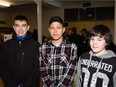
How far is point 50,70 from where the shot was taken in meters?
2.11

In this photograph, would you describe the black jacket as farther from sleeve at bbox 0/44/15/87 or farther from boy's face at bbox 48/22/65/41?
boy's face at bbox 48/22/65/41

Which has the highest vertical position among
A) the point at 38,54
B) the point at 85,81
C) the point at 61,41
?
the point at 61,41

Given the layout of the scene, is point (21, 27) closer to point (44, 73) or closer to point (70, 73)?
point (44, 73)

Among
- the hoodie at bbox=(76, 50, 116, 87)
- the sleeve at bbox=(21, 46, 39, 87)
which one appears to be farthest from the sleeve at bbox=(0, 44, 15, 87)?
the hoodie at bbox=(76, 50, 116, 87)

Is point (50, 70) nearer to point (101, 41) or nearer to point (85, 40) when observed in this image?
point (101, 41)

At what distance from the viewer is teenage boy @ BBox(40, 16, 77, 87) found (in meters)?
2.09

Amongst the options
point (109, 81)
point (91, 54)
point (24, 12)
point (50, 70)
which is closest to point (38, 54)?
point (50, 70)

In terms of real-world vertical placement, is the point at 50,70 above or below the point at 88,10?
below

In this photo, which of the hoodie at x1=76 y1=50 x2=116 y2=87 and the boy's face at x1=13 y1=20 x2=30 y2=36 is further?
the boy's face at x1=13 y1=20 x2=30 y2=36

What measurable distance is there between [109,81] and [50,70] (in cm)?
67

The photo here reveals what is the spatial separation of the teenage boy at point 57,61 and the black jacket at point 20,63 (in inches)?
5.5

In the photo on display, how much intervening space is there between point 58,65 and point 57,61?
5 centimetres

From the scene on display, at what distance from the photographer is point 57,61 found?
2.11 meters

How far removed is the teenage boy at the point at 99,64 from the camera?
70.0 inches
